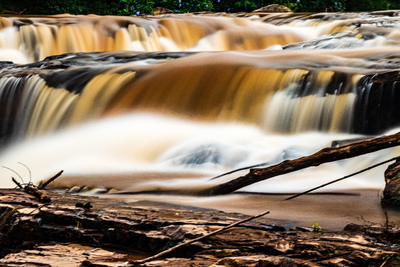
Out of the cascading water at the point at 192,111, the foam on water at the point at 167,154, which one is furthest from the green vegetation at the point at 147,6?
the foam on water at the point at 167,154

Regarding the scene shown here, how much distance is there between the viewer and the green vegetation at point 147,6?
16.9 m

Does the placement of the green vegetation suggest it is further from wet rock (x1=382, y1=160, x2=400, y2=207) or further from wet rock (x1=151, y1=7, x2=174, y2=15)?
wet rock (x1=382, y1=160, x2=400, y2=207)

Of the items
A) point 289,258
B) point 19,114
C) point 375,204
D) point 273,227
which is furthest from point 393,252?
point 19,114

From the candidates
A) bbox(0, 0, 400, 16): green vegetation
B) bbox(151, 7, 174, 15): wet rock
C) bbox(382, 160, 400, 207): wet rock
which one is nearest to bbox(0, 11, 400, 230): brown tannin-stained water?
bbox(382, 160, 400, 207): wet rock

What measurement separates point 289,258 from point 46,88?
5736 mm

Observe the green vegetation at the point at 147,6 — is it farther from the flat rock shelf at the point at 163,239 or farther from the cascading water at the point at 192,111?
the flat rock shelf at the point at 163,239

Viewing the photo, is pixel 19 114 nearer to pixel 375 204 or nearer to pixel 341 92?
pixel 341 92

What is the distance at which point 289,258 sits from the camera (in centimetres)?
174

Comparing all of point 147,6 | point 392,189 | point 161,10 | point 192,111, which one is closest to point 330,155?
point 392,189

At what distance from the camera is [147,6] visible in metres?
17.2

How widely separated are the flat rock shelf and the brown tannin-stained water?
0.68 metres

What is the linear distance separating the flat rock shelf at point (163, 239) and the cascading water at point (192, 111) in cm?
124

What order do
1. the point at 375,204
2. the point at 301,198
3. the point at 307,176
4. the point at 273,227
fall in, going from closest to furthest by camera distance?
1. the point at 273,227
2. the point at 375,204
3. the point at 301,198
4. the point at 307,176

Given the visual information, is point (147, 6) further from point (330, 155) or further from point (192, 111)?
point (330, 155)
